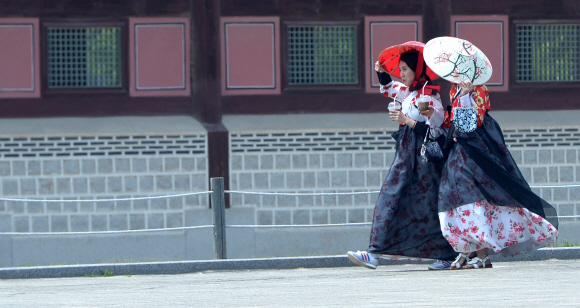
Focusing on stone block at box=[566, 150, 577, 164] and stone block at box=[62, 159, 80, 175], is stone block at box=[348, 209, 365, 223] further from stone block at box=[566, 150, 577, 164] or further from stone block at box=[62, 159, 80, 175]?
stone block at box=[62, 159, 80, 175]

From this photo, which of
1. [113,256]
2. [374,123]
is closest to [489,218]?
[374,123]

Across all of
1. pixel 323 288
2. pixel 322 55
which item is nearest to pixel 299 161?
pixel 322 55

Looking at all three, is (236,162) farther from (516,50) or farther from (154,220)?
(516,50)

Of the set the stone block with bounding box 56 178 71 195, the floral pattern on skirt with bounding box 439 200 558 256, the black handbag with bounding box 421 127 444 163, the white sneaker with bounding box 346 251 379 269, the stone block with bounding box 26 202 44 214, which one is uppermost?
the black handbag with bounding box 421 127 444 163

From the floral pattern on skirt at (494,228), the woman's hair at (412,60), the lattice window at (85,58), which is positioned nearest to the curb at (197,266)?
the floral pattern on skirt at (494,228)

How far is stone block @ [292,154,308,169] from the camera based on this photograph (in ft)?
39.0

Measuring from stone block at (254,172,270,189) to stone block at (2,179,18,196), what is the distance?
9.44ft

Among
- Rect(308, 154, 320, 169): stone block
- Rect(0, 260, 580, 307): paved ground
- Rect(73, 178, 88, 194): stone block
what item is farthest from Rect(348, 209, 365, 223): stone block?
Rect(0, 260, 580, 307): paved ground

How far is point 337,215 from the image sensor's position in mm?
11930

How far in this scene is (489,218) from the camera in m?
7.42

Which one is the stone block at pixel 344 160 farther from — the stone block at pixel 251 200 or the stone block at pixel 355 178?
the stone block at pixel 251 200

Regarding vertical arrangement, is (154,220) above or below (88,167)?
below

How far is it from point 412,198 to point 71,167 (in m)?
5.43

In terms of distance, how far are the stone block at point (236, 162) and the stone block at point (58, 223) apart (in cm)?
209
